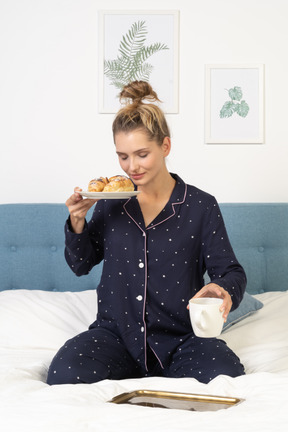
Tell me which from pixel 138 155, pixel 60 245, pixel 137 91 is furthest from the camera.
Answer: pixel 60 245

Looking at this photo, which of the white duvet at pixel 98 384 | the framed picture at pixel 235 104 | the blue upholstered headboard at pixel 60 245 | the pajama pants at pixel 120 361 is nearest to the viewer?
the white duvet at pixel 98 384

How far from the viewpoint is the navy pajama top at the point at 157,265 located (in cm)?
185

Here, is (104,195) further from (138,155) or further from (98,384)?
(98,384)

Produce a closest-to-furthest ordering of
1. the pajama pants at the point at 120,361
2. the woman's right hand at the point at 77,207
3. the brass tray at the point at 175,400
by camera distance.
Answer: the brass tray at the point at 175,400 < the pajama pants at the point at 120,361 < the woman's right hand at the point at 77,207

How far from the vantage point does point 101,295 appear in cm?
195

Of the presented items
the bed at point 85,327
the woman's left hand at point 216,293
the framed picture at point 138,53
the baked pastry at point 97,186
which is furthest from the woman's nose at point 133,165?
the framed picture at point 138,53

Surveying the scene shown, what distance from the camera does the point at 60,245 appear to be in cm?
275

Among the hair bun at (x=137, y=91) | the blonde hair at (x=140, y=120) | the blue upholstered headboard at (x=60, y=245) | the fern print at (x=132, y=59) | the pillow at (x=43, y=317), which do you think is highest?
the fern print at (x=132, y=59)

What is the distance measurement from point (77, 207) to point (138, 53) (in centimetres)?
129

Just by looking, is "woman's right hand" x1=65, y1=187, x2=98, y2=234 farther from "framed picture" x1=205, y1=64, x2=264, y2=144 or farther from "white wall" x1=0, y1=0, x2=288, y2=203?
"framed picture" x1=205, y1=64, x2=264, y2=144

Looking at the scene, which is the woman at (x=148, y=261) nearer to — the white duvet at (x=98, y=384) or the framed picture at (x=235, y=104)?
the white duvet at (x=98, y=384)

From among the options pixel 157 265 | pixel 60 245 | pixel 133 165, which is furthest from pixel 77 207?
pixel 60 245

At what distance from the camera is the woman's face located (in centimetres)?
181

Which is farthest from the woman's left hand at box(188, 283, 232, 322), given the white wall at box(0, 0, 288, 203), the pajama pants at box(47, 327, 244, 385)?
the white wall at box(0, 0, 288, 203)
